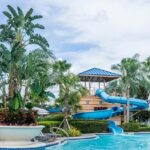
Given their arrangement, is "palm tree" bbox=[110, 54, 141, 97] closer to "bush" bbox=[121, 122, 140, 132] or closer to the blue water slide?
the blue water slide

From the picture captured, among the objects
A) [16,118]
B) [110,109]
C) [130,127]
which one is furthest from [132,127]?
[16,118]

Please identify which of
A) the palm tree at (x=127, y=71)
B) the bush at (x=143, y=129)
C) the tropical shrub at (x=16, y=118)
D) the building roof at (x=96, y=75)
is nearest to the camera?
the tropical shrub at (x=16, y=118)

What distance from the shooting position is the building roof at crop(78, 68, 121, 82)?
1803 inches

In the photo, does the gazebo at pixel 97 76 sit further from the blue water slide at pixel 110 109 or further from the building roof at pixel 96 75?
the blue water slide at pixel 110 109

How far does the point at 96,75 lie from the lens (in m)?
46.1

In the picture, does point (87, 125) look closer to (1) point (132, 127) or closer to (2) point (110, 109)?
(1) point (132, 127)

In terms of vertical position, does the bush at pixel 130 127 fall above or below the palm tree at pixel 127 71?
below

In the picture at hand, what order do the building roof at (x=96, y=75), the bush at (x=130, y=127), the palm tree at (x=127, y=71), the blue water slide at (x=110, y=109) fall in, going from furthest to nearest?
1. the building roof at (x=96, y=75)
2. the palm tree at (x=127, y=71)
3. the blue water slide at (x=110, y=109)
4. the bush at (x=130, y=127)

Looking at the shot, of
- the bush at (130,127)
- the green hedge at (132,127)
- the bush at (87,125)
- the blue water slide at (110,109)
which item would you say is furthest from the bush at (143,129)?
the bush at (87,125)

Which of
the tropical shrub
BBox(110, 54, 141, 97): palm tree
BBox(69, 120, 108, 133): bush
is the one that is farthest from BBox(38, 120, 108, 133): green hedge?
the tropical shrub

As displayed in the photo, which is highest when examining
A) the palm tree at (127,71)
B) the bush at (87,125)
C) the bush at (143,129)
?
the palm tree at (127,71)

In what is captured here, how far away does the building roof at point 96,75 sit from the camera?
150 ft

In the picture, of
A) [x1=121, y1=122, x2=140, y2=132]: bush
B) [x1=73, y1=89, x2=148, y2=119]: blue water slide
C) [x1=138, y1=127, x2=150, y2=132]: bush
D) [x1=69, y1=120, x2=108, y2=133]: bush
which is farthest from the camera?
[x1=73, y1=89, x2=148, y2=119]: blue water slide

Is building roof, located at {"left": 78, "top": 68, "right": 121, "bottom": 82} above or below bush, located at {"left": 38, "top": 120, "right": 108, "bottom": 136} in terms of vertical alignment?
above
